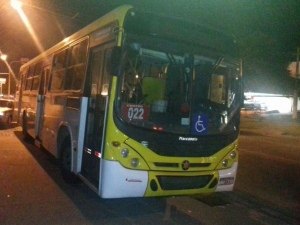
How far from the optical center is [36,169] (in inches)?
388

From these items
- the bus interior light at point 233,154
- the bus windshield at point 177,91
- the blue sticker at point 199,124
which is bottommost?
the bus interior light at point 233,154

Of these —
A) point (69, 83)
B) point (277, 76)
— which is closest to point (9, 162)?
point (69, 83)

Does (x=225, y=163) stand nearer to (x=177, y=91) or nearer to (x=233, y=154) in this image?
(x=233, y=154)

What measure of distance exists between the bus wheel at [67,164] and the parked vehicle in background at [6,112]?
41.2 feet

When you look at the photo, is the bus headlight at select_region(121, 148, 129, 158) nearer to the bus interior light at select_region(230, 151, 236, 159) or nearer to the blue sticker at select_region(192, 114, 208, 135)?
the blue sticker at select_region(192, 114, 208, 135)

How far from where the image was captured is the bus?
20.6 feet

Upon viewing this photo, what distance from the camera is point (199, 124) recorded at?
6.86 meters

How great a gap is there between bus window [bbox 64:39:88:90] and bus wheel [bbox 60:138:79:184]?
1.12m

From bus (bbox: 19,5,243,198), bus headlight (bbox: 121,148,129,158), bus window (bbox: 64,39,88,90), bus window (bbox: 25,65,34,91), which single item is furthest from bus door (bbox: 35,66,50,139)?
bus headlight (bbox: 121,148,129,158)

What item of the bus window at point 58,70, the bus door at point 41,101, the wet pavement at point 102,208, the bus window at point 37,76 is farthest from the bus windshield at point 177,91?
the bus window at point 37,76

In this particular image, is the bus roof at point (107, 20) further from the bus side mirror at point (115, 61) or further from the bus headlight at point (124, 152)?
the bus headlight at point (124, 152)

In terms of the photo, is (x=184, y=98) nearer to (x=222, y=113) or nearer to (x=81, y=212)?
(x=222, y=113)

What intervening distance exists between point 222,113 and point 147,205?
200 centimetres

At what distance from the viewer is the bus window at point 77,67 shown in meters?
7.83
